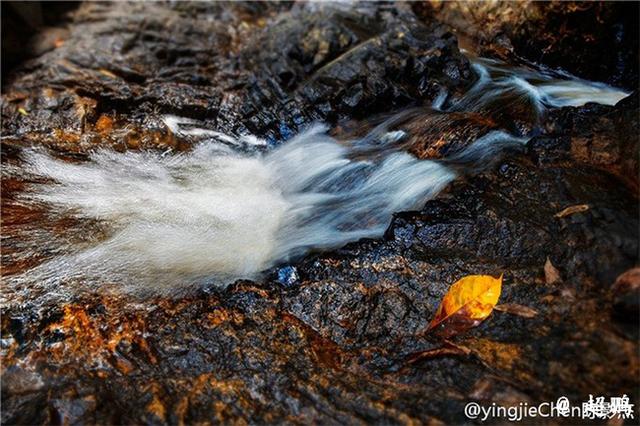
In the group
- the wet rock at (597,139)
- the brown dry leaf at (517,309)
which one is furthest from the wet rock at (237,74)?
the brown dry leaf at (517,309)

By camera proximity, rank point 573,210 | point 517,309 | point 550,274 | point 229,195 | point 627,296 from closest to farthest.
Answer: point 627,296
point 517,309
point 550,274
point 573,210
point 229,195

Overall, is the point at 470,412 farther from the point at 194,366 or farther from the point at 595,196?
the point at 595,196

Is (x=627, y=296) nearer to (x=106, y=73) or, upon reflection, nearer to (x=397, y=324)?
(x=397, y=324)

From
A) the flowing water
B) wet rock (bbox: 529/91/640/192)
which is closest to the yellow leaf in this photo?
the flowing water

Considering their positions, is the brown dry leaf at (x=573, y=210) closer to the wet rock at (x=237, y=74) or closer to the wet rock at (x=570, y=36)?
the wet rock at (x=237, y=74)

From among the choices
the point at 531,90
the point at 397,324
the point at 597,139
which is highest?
the point at 531,90

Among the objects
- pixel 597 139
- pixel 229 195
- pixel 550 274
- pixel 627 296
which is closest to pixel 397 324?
pixel 550 274

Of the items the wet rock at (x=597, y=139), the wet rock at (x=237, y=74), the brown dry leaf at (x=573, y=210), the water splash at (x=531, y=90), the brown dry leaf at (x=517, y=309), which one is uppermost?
the wet rock at (x=237, y=74)
